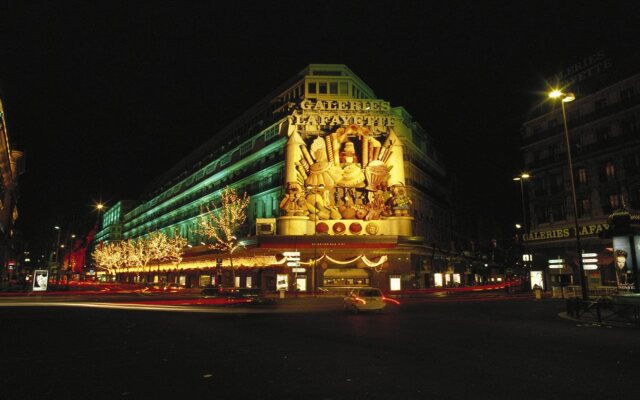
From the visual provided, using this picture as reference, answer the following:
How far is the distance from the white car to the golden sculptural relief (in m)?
24.8

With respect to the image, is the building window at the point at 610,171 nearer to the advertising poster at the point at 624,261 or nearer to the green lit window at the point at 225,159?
the advertising poster at the point at 624,261

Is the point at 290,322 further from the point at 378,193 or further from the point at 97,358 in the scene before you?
the point at 378,193

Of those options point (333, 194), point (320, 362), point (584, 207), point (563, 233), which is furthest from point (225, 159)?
point (320, 362)

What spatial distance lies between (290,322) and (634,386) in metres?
12.8

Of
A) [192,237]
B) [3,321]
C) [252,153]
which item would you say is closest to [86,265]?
[192,237]

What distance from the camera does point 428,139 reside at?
69.6 m

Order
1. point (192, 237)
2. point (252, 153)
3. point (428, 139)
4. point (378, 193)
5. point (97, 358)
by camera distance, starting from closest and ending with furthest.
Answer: point (97, 358)
point (378, 193)
point (252, 153)
point (428, 139)
point (192, 237)

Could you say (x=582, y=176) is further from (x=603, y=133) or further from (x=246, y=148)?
(x=246, y=148)

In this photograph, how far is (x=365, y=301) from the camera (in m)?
22.7

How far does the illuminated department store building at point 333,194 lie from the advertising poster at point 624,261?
24.4m

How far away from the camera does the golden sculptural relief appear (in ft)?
159

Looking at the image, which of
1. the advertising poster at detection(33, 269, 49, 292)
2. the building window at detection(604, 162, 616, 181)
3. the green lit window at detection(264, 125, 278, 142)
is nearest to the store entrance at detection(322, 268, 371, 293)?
the green lit window at detection(264, 125, 278, 142)

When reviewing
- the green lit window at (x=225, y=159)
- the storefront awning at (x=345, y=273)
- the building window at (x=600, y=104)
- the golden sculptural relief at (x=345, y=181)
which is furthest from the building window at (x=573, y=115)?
the green lit window at (x=225, y=159)

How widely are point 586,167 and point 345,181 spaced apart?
2398cm
